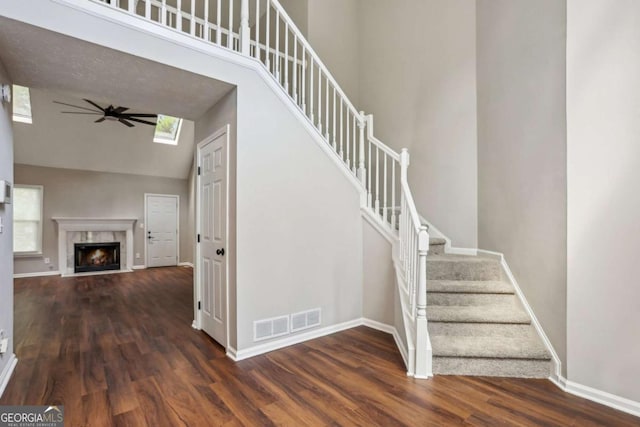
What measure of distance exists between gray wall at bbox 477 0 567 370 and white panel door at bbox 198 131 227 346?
2840mm

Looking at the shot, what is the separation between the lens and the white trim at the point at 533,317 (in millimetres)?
2291

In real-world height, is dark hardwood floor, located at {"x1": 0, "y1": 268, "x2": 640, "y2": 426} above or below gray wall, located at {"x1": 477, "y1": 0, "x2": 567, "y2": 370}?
below

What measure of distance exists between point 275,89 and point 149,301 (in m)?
4.01

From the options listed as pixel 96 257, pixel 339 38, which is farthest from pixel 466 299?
pixel 96 257

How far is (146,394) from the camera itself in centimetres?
219

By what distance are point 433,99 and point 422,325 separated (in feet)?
10.2

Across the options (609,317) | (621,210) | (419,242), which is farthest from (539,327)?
(419,242)

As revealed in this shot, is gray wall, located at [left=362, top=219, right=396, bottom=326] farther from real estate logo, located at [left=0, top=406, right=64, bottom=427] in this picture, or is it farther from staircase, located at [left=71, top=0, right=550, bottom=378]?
real estate logo, located at [left=0, top=406, right=64, bottom=427]

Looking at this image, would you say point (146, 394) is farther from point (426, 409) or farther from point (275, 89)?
point (275, 89)

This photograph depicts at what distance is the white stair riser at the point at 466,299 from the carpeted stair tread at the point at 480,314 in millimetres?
59

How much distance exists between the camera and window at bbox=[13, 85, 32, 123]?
19.7ft

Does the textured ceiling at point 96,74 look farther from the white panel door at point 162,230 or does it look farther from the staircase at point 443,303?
the white panel door at point 162,230

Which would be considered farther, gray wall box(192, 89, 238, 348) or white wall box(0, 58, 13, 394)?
gray wall box(192, 89, 238, 348)

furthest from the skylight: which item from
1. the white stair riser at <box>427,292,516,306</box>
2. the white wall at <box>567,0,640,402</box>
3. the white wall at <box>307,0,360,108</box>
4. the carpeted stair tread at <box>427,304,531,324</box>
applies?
the white wall at <box>567,0,640,402</box>
